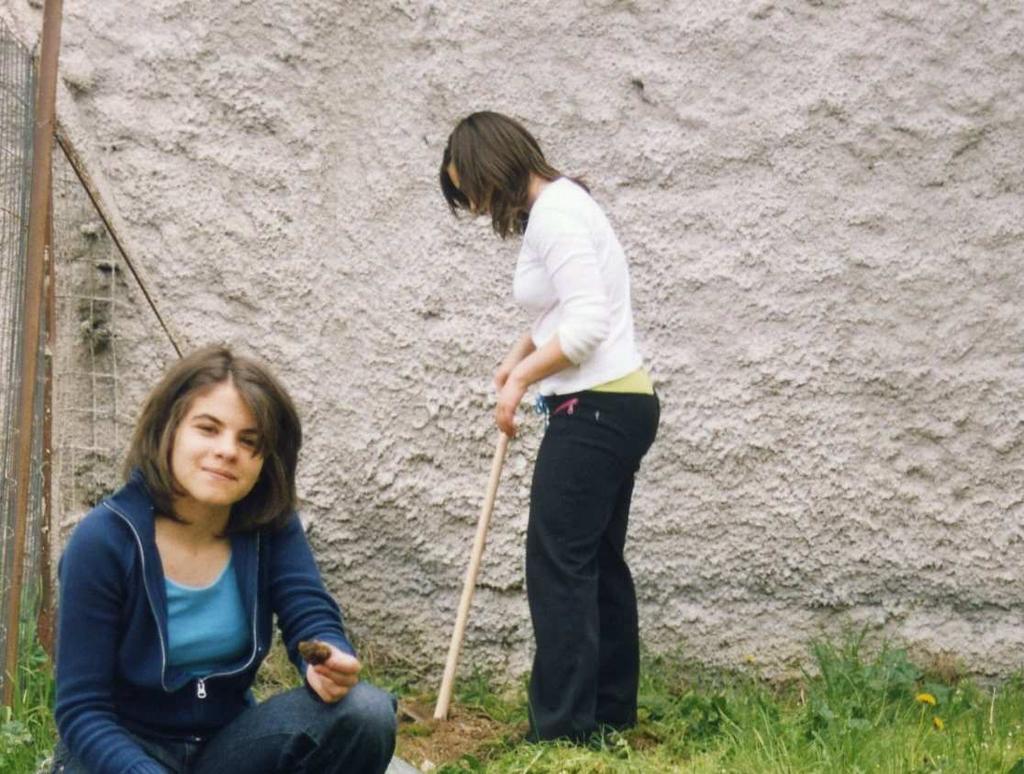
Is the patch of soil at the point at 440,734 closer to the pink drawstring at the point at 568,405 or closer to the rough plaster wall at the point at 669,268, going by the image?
the rough plaster wall at the point at 669,268

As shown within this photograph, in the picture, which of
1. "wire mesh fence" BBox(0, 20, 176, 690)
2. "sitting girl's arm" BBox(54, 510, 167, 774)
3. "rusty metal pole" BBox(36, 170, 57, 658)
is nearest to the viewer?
"sitting girl's arm" BBox(54, 510, 167, 774)

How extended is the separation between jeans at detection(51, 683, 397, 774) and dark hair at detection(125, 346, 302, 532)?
33 cm

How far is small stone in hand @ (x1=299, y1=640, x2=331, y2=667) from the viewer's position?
2.52 metres

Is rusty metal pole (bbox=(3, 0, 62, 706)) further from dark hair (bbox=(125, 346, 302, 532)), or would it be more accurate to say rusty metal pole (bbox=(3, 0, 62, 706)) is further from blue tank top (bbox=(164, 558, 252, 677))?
blue tank top (bbox=(164, 558, 252, 677))

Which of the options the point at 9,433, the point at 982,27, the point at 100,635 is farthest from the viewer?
the point at 982,27

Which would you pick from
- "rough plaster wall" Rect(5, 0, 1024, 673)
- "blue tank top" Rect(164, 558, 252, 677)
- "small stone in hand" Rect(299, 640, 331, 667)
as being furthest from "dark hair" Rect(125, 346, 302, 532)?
"rough plaster wall" Rect(5, 0, 1024, 673)

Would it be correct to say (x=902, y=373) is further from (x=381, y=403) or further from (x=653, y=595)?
(x=381, y=403)

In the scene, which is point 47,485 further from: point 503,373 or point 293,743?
point 293,743

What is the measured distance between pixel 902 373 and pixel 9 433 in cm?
232

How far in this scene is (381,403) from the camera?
4.32 metres

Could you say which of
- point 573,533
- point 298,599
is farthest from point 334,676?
point 573,533

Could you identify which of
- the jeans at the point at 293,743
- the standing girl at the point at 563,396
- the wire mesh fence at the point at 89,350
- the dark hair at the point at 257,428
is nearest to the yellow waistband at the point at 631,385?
the standing girl at the point at 563,396

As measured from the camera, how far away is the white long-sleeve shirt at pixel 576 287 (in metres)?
3.33

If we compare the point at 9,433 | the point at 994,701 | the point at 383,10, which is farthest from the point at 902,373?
the point at 9,433
